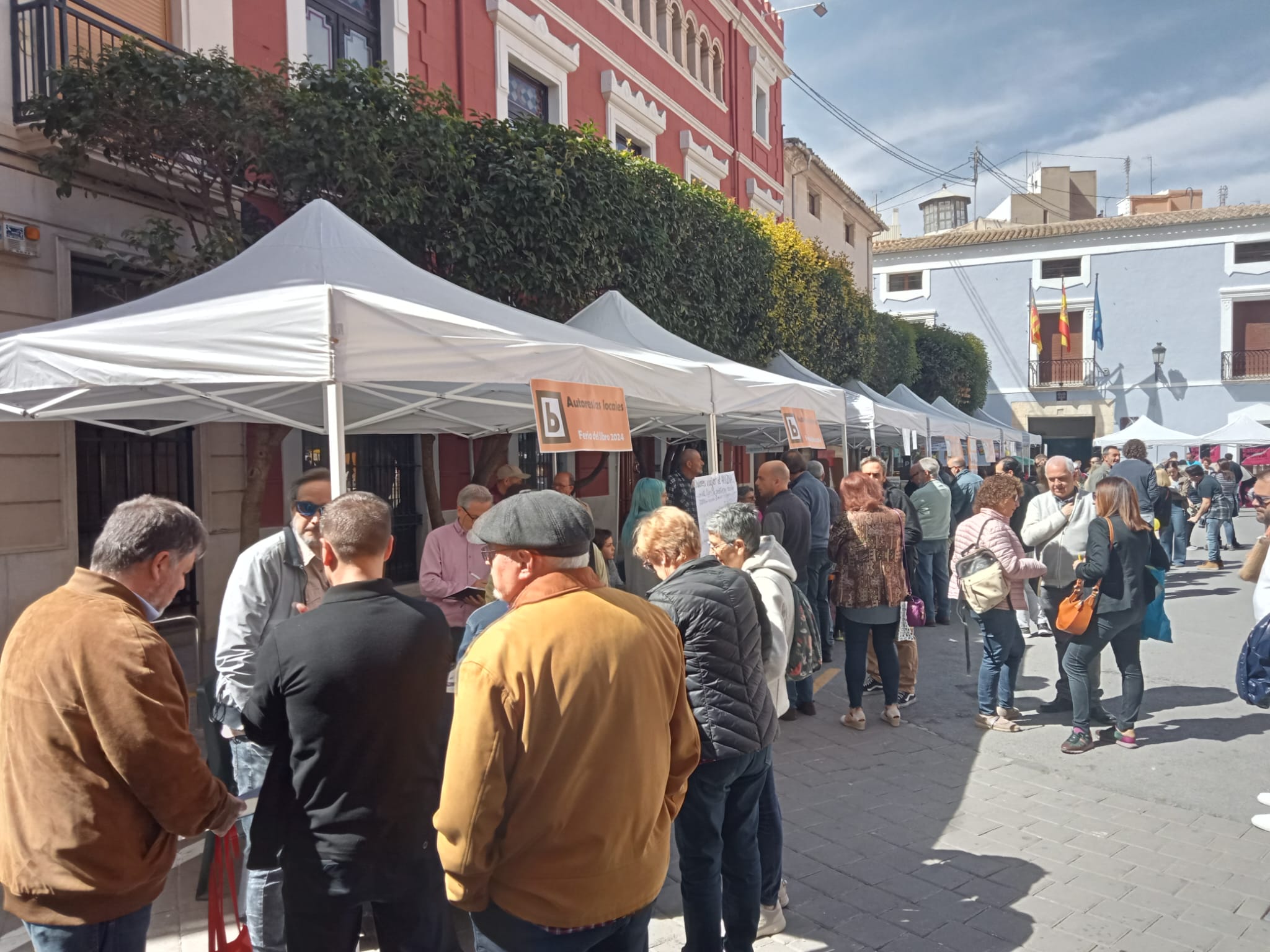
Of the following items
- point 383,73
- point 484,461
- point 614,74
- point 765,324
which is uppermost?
point 614,74

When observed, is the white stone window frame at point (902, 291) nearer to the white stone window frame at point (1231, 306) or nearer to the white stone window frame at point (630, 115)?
the white stone window frame at point (1231, 306)

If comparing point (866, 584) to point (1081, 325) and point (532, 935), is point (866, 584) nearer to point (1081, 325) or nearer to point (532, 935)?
point (532, 935)

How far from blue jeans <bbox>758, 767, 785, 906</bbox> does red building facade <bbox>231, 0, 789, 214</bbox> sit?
785 centimetres

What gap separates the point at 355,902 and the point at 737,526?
82.6 inches

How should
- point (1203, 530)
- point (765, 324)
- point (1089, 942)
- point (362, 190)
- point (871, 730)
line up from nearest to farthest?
point (1089, 942) < point (871, 730) < point (362, 190) < point (765, 324) < point (1203, 530)

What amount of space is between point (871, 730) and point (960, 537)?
1429mm

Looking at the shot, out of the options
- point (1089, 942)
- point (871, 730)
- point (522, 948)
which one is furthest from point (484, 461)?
point (522, 948)

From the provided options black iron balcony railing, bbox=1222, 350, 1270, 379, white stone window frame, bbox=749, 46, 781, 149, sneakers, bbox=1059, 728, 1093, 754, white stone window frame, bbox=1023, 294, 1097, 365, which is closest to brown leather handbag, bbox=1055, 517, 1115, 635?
sneakers, bbox=1059, 728, 1093, 754

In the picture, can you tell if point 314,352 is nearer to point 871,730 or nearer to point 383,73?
point 871,730

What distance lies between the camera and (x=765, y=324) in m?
14.2

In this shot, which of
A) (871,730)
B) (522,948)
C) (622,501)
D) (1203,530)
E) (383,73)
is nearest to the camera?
(522,948)

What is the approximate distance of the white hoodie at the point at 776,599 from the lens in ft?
12.0

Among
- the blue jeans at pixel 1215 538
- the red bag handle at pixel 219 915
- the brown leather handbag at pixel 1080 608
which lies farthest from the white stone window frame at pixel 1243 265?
the red bag handle at pixel 219 915

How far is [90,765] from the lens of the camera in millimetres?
2025
